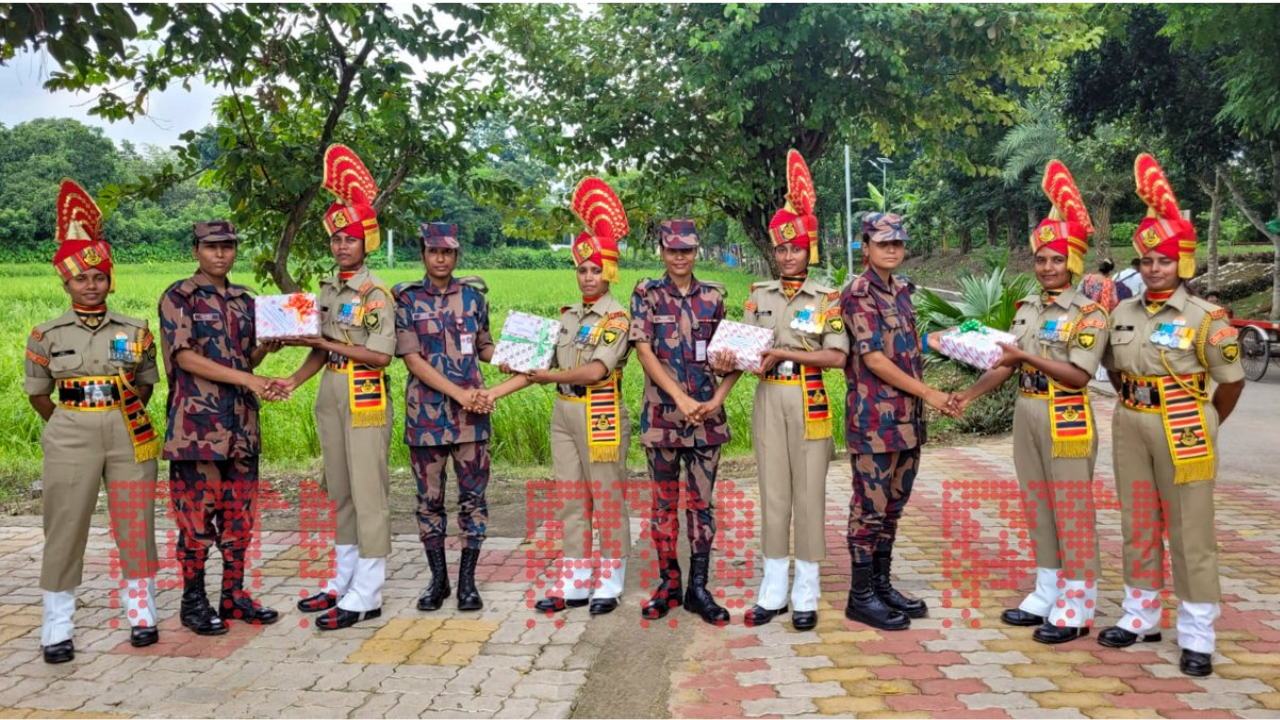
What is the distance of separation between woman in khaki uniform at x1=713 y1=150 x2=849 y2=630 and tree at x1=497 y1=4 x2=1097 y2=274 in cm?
307

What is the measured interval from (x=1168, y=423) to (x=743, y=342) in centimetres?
180

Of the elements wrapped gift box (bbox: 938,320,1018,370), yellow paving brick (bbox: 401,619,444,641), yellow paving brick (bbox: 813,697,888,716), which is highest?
wrapped gift box (bbox: 938,320,1018,370)

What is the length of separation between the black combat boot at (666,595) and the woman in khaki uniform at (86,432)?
7.49ft

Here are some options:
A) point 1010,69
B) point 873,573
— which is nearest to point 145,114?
point 873,573

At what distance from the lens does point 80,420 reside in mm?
4293

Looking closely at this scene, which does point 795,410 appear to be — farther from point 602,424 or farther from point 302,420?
point 302,420

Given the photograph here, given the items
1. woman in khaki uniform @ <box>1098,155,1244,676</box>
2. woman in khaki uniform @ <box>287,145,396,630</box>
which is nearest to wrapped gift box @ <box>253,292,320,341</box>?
woman in khaki uniform @ <box>287,145,396,630</box>

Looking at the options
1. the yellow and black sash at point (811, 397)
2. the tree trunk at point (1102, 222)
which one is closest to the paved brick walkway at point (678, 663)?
the yellow and black sash at point (811, 397)

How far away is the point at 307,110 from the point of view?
274 inches

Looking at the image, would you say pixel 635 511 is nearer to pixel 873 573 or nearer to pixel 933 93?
pixel 873 573

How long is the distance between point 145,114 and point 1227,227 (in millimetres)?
46125

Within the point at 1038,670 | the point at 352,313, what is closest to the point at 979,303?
the point at 1038,670

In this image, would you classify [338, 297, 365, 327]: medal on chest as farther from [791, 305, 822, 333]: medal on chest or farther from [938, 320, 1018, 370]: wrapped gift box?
[938, 320, 1018, 370]: wrapped gift box

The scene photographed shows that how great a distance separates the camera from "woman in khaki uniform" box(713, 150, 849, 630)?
175 inches
